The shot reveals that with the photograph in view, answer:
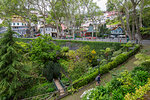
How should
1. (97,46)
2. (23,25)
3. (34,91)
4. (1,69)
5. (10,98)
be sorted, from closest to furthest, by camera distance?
(1,69), (10,98), (34,91), (97,46), (23,25)

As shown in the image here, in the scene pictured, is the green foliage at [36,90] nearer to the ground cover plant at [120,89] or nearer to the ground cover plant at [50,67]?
the ground cover plant at [50,67]

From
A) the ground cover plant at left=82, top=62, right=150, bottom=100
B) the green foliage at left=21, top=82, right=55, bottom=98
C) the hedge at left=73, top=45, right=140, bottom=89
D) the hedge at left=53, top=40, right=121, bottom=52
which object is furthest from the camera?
the hedge at left=53, top=40, right=121, bottom=52

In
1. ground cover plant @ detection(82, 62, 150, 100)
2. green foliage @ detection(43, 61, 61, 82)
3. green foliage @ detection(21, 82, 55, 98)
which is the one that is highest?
ground cover plant @ detection(82, 62, 150, 100)

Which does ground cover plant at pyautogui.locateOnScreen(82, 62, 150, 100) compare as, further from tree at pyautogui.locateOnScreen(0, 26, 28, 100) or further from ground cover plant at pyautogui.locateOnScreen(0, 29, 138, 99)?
tree at pyautogui.locateOnScreen(0, 26, 28, 100)

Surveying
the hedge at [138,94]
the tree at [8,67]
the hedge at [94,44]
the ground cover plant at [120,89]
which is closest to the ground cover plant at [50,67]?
the tree at [8,67]

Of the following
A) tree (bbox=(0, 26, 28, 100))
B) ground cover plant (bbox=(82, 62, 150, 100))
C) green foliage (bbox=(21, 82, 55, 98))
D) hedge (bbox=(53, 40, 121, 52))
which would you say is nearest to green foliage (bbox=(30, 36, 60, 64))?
green foliage (bbox=(21, 82, 55, 98))

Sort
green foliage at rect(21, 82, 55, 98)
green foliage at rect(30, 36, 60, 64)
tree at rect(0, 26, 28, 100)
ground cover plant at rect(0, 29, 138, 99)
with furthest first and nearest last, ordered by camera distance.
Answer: green foliage at rect(30, 36, 60, 64) < ground cover plant at rect(0, 29, 138, 99) < green foliage at rect(21, 82, 55, 98) < tree at rect(0, 26, 28, 100)

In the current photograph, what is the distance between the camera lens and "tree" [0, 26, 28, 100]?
8.59 metres

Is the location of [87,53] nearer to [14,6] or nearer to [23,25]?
[14,6]

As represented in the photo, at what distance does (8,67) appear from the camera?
8867 millimetres

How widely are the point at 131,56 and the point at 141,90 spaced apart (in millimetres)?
11452

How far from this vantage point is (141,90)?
4.73 m

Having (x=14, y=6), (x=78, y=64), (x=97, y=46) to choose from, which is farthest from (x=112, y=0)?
(x=14, y=6)

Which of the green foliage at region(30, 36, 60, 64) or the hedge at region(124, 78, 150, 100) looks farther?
the green foliage at region(30, 36, 60, 64)
